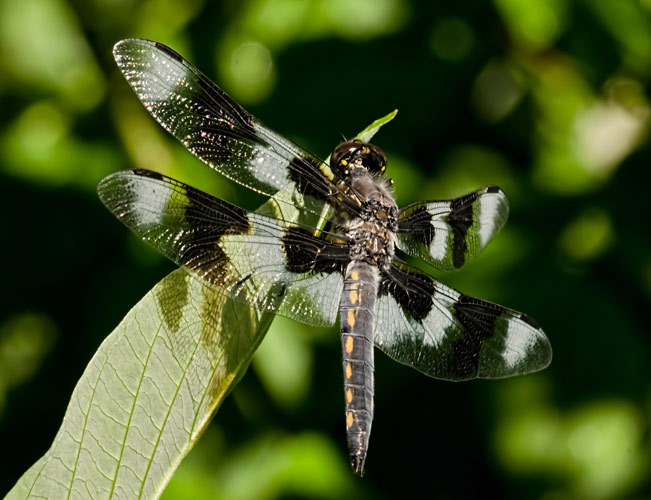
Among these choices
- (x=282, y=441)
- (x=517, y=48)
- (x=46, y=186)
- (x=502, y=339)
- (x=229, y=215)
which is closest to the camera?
(x=229, y=215)

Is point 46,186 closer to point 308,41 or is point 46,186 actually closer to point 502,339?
point 308,41

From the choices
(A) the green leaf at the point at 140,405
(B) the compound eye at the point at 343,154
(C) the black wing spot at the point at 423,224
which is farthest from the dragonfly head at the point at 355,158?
(A) the green leaf at the point at 140,405

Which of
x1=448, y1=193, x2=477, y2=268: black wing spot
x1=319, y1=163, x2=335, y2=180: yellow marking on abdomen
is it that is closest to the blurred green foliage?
x1=448, y1=193, x2=477, y2=268: black wing spot

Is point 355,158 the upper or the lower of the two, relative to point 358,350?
upper

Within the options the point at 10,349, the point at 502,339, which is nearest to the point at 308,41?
the point at 502,339

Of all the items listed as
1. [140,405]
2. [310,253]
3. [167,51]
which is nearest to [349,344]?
[310,253]

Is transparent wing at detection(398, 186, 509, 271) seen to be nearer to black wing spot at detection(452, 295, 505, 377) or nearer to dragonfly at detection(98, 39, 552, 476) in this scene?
dragonfly at detection(98, 39, 552, 476)

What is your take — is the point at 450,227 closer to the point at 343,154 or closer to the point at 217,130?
the point at 343,154
